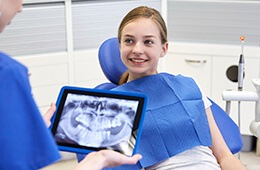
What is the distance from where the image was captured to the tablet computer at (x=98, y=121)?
1.20 meters

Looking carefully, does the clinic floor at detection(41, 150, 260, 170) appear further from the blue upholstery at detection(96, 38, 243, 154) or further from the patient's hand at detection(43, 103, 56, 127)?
the patient's hand at detection(43, 103, 56, 127)

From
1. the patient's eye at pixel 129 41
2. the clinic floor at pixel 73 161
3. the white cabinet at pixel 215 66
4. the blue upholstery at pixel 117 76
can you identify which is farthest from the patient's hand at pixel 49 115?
the white cabinet at pixel 215 66

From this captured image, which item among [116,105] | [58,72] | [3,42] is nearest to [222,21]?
[58,72]

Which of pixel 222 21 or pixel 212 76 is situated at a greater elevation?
pixel 222 21

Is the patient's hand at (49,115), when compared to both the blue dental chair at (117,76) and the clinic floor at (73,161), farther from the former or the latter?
the clinic floor at (73,161)

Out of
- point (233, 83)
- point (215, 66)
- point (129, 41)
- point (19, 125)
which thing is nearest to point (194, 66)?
point (215, 66)

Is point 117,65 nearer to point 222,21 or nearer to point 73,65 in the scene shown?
point 73,65

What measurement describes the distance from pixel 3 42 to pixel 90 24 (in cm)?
49

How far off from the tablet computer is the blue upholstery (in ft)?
2.53

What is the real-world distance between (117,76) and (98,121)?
0.88 m

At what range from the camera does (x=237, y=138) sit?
196 cm

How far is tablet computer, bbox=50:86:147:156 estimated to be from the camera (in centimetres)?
120

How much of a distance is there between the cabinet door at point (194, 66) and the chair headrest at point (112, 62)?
1083 millimetres

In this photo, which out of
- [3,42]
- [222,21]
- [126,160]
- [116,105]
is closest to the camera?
[126,160]
